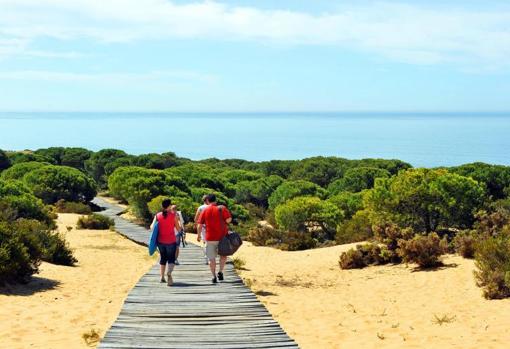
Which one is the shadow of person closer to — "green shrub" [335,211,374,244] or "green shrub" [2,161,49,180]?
"green shrub" [335,211,374,244]

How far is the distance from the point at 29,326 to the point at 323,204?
21746 mm

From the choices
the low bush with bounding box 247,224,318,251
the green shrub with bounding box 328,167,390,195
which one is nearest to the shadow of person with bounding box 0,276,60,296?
the low bush with bounding box 247,224,318,251

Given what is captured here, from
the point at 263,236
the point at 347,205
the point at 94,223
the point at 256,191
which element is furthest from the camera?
the point at 256,191

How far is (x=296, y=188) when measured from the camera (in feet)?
131

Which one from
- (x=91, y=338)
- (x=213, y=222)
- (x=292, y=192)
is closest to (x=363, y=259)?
(x=213, y=222)

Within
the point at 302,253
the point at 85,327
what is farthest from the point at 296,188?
the point at 85,327

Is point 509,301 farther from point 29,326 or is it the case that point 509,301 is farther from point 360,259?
point 29,326

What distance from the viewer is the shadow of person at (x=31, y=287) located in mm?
12812

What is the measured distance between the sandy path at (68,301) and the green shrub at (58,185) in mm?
21876

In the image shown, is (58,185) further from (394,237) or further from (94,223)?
(394,237)

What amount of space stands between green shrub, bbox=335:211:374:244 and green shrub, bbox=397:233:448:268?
643cm

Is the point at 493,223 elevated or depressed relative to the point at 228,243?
depressed

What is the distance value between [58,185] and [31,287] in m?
30.5

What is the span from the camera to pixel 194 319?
31.1 feet
